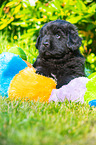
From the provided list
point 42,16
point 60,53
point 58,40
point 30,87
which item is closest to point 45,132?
point 30,87

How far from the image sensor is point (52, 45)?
2.64 meters

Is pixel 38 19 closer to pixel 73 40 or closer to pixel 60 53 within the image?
pixel 73 40

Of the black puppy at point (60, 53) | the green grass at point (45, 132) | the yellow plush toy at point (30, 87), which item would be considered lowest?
A: the green grass at point (45, 132)

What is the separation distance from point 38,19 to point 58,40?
2138 mm

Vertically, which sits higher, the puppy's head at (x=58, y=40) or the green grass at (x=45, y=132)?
the puppy's head at (x=58, y=40)

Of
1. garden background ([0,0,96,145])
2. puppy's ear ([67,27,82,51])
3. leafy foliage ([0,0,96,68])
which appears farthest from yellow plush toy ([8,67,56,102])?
leafy foliage ([0,0,96,68])

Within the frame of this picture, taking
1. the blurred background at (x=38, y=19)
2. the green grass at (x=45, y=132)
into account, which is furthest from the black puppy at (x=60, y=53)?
the blurred background at (x=38, y=19)

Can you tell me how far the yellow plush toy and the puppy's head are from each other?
38 cm

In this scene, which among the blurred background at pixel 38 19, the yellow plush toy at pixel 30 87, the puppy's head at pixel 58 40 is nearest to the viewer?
the yellow plush toy at pixel 30 87

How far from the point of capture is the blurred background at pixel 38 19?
444 centimetres

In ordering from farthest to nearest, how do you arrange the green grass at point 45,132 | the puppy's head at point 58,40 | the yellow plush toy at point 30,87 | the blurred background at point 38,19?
1. the blurred background at point 38,19
2. the puppy's head at point 58,40
3. the yellow plush toy at point 30,87
4. the green grass at point 45,132

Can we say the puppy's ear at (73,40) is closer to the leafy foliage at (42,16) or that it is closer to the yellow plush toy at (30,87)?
the yellow plush toy at (30,87)

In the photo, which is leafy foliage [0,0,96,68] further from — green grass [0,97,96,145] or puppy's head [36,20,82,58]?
green grass [0,97,96,145]

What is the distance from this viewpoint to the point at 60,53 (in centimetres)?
264
